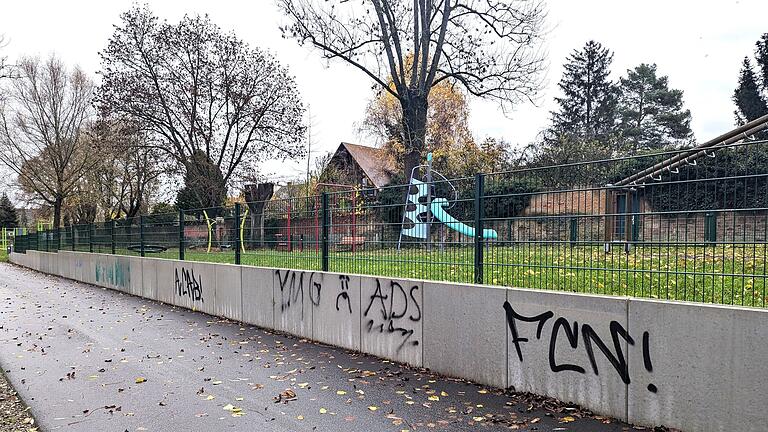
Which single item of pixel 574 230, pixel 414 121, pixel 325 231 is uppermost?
pixel 414 121

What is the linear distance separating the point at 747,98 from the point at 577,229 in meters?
43.4

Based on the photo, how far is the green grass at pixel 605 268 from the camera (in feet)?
14.0

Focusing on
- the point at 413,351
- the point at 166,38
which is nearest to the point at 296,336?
the point at 413,351

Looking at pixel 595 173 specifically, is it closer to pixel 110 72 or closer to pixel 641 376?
pixel 641 376

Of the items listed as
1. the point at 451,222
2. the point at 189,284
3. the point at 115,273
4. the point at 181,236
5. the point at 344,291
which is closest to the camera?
the point at 451,222

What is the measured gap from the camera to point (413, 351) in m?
6.56

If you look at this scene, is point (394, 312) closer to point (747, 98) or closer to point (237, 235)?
point (237, 235)

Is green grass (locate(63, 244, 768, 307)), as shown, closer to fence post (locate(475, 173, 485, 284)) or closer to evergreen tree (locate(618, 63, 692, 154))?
fence post (locate(475, 173, 485, 284))

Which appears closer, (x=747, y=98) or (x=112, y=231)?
(x=112, y=231)

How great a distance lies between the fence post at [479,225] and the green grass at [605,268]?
69 mm

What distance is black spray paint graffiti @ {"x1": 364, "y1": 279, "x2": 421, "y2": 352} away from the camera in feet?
21.7

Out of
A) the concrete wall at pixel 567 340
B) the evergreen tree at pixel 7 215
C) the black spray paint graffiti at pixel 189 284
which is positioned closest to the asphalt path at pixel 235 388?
the concrete wall at pixel 567 340

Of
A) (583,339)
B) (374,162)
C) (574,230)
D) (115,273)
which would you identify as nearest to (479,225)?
(574,230)

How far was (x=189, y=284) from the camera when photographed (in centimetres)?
1210
